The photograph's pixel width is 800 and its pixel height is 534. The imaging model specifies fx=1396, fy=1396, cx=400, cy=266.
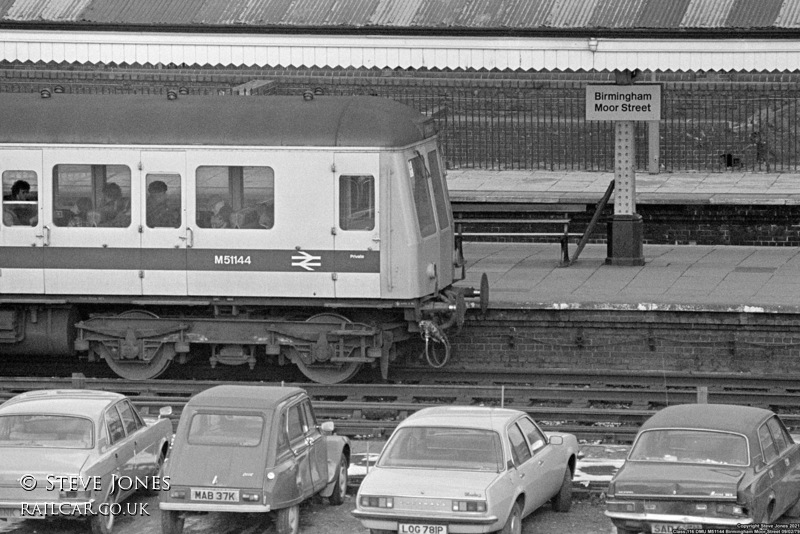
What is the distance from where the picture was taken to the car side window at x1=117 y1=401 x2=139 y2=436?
12578 millimetres

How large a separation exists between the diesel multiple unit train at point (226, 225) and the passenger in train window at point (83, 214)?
12 millimetres

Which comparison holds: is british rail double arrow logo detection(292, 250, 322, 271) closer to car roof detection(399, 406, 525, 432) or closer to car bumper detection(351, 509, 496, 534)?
car roof detection(399, 406, 525, 432)

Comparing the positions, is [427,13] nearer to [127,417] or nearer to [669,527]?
[127,417]

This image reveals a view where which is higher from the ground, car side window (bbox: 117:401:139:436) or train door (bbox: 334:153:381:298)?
train door (bbox: 334:153:381:298)

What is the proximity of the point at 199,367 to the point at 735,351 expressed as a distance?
23.2 feet

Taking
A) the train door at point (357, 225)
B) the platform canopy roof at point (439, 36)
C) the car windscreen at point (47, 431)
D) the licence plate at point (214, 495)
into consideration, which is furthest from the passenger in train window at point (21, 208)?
the licence plate at point (214, 495)

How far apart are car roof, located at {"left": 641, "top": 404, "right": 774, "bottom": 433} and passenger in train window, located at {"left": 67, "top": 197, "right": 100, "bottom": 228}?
26.9 feet

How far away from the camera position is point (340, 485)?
12.7m

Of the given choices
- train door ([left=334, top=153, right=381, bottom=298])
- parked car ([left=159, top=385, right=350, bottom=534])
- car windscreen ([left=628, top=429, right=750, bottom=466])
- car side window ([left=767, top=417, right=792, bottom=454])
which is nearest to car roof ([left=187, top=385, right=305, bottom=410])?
parked car ([left=159, top=385, right=350, bottom=534])

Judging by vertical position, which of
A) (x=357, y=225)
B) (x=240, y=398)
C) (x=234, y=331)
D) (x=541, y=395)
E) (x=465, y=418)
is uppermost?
(x=357, y=225)

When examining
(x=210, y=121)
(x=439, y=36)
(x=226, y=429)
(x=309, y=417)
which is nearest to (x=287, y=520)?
(x=226, y=429)

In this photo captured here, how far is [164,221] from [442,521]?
7.55 metres

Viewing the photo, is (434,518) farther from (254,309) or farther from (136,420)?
(254,309)

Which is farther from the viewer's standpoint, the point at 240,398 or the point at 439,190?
the point at 439,190
